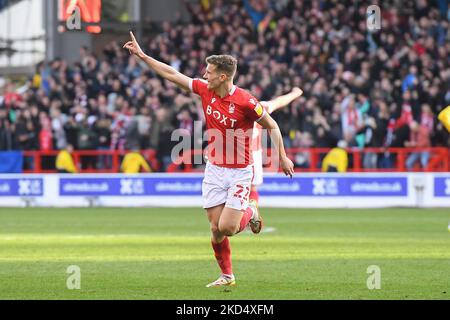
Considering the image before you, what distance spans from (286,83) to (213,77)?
17773 mm

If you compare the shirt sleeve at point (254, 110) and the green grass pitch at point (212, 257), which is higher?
the shirt sleeve at point (254, 110)

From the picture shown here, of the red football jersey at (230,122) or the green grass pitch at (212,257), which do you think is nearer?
the green grass pitch at (212,257)

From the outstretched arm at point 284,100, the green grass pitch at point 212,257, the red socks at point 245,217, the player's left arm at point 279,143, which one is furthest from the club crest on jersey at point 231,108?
the green grass pitch at point 212,257

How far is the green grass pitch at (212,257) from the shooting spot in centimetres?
1109

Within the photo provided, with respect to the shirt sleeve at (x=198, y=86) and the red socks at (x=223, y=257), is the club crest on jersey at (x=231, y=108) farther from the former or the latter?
the red socks at (x=223, y=257)

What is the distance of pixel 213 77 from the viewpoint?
11.3m

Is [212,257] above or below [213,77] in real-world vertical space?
below

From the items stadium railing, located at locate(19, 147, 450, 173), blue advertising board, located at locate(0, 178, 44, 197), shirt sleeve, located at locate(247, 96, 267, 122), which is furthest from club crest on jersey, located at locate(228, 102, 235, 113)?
blue advertising board, located at locate(0, 178, 44, 197)

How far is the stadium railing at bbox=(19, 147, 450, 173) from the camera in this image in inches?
1045

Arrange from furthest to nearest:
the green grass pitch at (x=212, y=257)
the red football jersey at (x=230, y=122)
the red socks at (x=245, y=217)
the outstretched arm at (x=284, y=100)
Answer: the outstretched arm at (x=284, y=100) → the red socks at (x=245, y=217) → the red football jersey at (x=230, y=122) → the green grass pitch at (x=212, y=257)

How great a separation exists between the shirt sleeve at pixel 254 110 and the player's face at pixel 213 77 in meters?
0.36

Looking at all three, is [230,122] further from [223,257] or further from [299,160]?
[299,160]

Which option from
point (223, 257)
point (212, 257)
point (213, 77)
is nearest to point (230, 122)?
point (213, 77)
